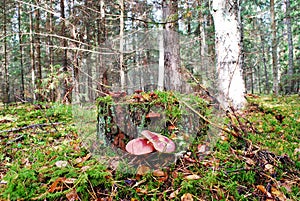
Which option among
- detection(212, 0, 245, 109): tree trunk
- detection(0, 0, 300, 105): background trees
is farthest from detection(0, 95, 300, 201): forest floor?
detection(212, 0, 245, 109): tree trunk

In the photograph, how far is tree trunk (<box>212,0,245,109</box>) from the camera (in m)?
3.43

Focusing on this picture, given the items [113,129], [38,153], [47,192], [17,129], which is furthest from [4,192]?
[17,129]

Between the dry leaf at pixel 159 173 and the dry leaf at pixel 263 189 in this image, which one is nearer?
the dry leaf at pixel 263 189

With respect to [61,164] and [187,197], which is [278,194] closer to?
[187,197]

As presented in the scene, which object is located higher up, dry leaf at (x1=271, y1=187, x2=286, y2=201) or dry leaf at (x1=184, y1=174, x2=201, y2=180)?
dry leaf at (x1=184, y1=174, x2=201, y2=180)

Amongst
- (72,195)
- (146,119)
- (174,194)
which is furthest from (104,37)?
(174,194)

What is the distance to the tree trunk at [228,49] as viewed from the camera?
3.43 meters

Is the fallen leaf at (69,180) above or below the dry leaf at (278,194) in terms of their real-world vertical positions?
above

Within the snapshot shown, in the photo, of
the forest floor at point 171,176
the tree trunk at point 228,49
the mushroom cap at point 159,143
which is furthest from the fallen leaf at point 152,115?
the tree trunk at point 228,49

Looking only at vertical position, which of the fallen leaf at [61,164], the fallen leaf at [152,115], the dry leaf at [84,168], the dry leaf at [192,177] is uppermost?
the fallen leaf at [152,115]

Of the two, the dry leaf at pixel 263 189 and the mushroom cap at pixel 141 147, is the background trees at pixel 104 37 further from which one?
the dry leaf at pixel 263 189

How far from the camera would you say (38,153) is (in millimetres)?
2355

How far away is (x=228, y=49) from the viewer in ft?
11.4

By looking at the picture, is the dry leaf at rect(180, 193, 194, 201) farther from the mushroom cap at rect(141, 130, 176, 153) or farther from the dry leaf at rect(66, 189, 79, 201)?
the dry leaf at rect(66, 189, 79, 201)
